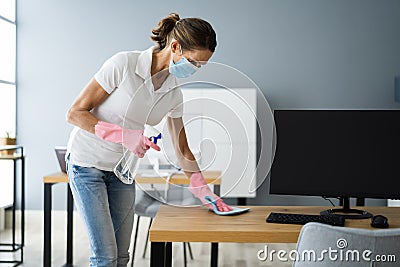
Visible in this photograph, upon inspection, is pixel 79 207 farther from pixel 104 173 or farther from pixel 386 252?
pixel 386 252

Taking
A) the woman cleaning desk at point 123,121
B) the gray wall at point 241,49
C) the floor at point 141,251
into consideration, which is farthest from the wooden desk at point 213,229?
the gray wall at point 241,49

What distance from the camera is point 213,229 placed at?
1931mm

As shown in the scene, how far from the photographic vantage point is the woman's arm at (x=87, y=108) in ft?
6.88

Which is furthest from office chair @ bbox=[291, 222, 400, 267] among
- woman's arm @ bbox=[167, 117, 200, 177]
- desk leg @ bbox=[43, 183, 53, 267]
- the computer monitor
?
desk leg @ bbox=[43, 183, 53, 267]

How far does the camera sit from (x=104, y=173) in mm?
2203

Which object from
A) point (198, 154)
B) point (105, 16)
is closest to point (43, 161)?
point (105, 16)

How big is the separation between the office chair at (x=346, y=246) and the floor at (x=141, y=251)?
6.53ft

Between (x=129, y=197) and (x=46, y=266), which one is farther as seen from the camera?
(x=46, y=266)

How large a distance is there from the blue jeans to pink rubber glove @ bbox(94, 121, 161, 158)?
0.54 ft

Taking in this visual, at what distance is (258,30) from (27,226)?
266 cm

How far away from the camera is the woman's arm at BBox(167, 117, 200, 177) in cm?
195

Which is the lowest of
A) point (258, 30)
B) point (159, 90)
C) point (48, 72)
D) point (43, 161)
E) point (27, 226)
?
point (27, 226)

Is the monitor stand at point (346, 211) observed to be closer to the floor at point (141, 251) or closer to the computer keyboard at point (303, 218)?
the computer keyboard at point (303, 218)

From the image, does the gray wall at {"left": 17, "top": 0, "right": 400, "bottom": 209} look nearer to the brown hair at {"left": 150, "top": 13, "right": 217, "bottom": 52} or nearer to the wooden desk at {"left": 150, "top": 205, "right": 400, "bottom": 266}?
the wooden desk at {"left": 150, "top": 205, "right": 400, "bottom": 266}
